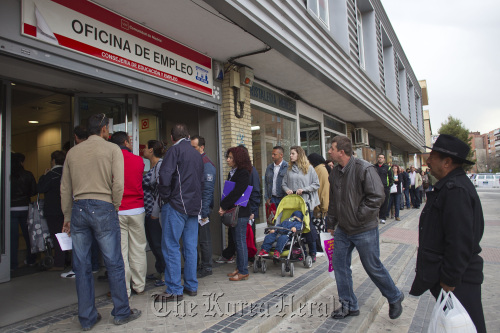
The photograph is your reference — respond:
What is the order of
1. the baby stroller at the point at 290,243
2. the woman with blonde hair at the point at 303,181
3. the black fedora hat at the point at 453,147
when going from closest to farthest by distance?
1. the black fedora hat at the point at 453,147
2. the baby stroller at the point at 290,243
3. the woman with blonde hair at the point at 303,181

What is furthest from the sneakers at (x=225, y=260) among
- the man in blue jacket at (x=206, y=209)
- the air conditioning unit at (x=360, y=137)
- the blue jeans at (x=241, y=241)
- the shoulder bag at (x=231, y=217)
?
the air conditioning unit at (x=360, y=137)

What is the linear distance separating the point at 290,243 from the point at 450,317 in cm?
300

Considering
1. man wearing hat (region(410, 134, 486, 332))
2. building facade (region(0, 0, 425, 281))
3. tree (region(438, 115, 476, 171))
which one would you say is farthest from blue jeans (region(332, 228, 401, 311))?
tree (region(438, 115, 476, 171))

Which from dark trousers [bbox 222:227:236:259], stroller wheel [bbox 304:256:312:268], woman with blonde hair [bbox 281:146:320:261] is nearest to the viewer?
stroller wheel [bbox 304:256:312:268]

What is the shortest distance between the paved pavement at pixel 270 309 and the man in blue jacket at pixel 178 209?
237mm

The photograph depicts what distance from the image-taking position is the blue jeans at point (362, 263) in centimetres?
328

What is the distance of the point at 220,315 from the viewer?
336cm

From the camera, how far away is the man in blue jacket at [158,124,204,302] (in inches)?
146

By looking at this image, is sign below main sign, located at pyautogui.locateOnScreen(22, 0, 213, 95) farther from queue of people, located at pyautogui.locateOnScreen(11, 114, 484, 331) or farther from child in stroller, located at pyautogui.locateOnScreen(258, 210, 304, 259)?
child in stroller, located at pyautogui.locateOnScreen(258, 210, 304, 259)

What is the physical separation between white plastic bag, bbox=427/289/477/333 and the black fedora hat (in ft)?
3.07

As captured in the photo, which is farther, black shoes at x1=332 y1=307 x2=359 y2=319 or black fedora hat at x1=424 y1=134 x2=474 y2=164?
black shoes at x1=332 y1=307 x2=359 y2=319

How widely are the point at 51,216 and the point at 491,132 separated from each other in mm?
178692

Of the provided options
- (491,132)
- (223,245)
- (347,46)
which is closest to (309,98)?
(347,46)

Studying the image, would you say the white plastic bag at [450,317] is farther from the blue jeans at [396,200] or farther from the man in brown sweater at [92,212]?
the blue jeans at [396,200]
